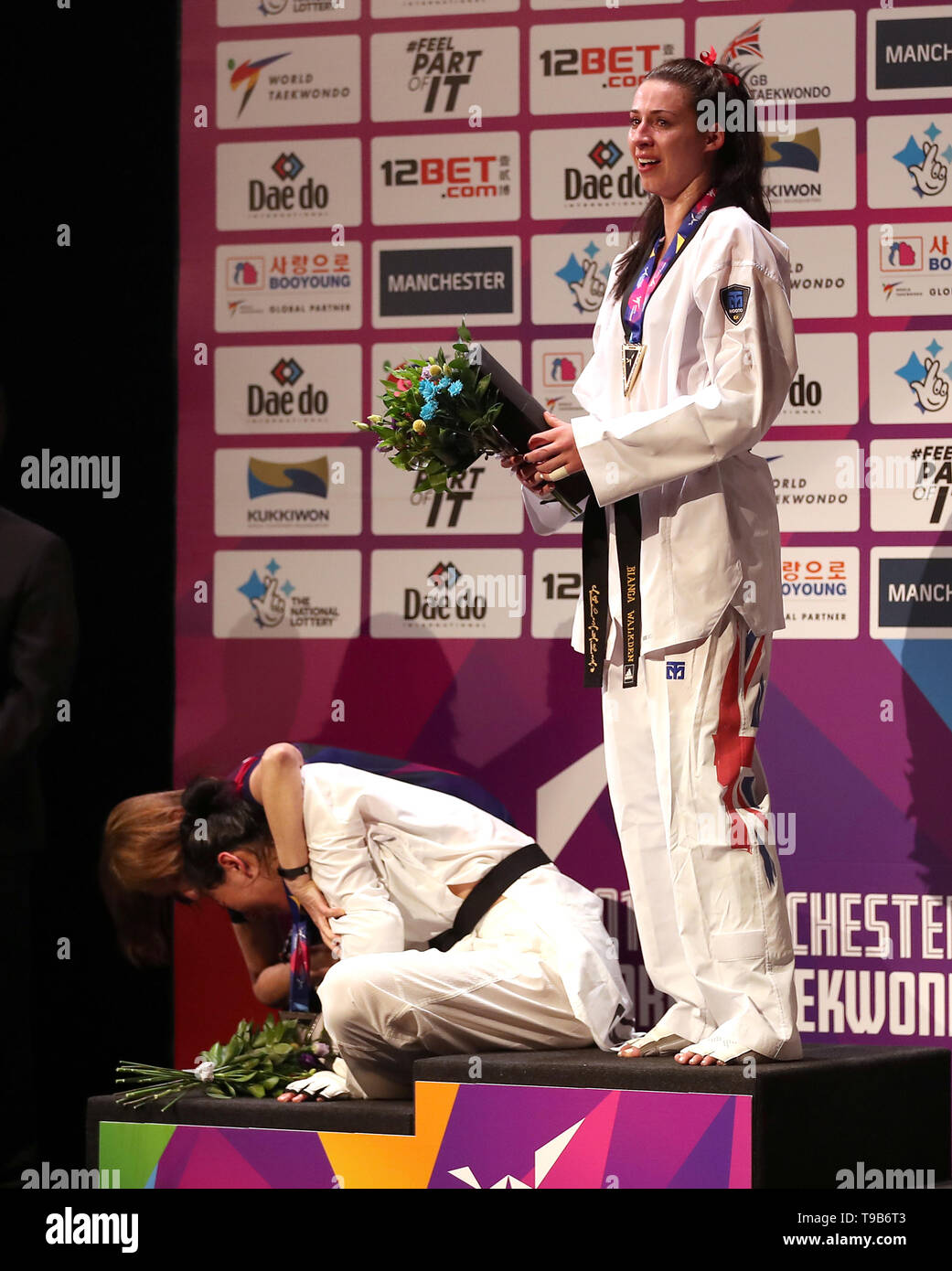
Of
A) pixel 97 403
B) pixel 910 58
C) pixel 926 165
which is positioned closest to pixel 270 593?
pixel 97 403

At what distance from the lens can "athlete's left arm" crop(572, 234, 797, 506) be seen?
2.81 metres

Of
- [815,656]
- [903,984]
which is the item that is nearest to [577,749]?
[815,656]

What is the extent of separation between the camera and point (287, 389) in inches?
177

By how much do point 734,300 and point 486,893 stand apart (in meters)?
1.42

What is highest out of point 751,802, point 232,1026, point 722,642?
point 722,642

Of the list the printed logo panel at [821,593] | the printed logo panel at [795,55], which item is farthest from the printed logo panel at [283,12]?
the printed logo panel at [821,593]

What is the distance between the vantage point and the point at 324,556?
14.6ft

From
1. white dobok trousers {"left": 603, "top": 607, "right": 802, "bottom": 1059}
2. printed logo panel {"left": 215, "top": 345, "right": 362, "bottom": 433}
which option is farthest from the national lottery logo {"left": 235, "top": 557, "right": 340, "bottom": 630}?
white dobok trousers {"left": 603, "top": 607, "right": 802, "bottom": 1059}

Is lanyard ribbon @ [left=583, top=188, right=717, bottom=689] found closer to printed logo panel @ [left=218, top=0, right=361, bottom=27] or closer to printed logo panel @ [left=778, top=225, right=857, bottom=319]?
printed logo panel @ [left=778, top=225, right=857, bottom=319]

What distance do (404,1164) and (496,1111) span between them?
22 cm

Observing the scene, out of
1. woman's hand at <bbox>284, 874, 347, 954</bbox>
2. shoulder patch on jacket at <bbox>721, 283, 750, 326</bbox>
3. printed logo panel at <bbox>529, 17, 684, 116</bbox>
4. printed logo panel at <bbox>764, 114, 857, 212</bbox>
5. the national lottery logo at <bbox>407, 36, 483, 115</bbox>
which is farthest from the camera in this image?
the national lottery logo at <bbox>407, 36, 483, 115</bbox>

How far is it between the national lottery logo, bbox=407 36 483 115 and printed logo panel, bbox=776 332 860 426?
1.18 meters

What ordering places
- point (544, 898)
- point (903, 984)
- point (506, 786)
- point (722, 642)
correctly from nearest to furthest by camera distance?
point (722, 642) → point (544, 898) → point (903, 984) → point (506, 786)

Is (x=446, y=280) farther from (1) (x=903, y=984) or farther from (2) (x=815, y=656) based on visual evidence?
(1) (x=903, y=984)
